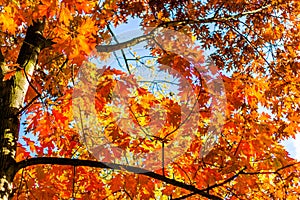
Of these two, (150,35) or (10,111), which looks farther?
(150,35)

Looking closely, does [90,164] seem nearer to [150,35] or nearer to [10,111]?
[10,111]

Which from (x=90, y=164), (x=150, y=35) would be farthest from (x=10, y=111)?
(x=150, y=35)

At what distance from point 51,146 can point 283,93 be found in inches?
153

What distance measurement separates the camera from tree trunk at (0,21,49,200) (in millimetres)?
3025

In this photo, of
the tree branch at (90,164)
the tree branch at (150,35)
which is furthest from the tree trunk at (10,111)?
the tree branch at (150,35)

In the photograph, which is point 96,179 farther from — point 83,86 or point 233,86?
point 233,86

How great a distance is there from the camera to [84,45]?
3096 mm

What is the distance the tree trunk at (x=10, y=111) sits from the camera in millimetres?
3025

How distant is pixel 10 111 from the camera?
132 inches

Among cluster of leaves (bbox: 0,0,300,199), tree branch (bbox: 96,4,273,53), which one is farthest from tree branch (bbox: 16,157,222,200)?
tree branch (bbox: 96,4,273,53)

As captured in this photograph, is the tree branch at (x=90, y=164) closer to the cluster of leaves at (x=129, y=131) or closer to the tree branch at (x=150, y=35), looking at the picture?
the cluster of leaves at (x=129, y=131)

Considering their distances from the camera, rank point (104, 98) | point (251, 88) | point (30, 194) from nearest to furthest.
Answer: point (30, 194), point (104, 98), point (251, 88)

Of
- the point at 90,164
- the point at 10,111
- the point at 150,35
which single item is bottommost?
the point at 90,164

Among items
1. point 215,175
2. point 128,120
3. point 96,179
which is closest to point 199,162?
point 215,175
